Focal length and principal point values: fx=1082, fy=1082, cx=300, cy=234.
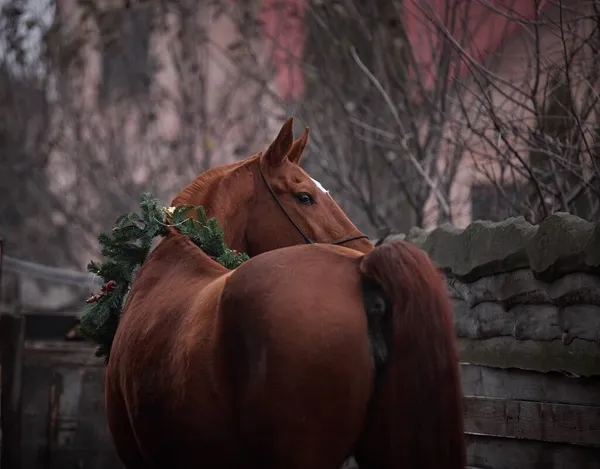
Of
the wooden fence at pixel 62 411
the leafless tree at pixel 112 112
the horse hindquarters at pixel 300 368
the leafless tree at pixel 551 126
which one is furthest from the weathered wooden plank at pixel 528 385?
Result: the leafless tree at pixel 112 112

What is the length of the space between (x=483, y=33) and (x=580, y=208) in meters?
4.61

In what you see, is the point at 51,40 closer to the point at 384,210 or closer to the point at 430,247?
the point at 384,210

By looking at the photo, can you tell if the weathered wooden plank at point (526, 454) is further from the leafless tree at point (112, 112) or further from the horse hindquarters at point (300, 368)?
the leafless tree at point (112, 112)

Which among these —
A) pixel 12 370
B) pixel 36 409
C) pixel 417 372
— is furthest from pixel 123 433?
pixel 36 409

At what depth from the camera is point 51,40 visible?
59.3 feet

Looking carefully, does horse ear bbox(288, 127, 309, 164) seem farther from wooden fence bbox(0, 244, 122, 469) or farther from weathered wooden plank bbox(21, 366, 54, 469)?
weathered wooden plank bbox(21, 366, 54, 469)

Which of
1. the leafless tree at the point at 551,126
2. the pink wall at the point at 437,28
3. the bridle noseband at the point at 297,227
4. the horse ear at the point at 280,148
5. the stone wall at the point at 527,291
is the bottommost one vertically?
the stone wall at the point at 527,291

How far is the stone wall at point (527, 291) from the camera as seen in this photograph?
204 inches

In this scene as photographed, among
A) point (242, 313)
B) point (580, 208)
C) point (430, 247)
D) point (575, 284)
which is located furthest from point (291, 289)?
point (580, 208)

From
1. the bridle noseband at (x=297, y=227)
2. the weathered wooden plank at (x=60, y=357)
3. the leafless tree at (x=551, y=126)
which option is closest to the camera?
the bridle noseband at (x=297, y=227)

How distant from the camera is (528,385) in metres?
5.65

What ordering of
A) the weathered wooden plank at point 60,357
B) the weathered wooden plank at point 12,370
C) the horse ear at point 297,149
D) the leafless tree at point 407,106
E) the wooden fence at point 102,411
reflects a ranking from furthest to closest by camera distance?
1. the leafless tree at point 407,106
2. the weathered wooden plank at point 60,357
3. the weathered wooden plank at point 12,370
4. the horse ear at point 297,149
5. the wooden fence at point 102,411

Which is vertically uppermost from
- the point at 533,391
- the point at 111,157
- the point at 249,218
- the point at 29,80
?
the point at 29,80

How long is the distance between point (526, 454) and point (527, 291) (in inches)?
33.2
